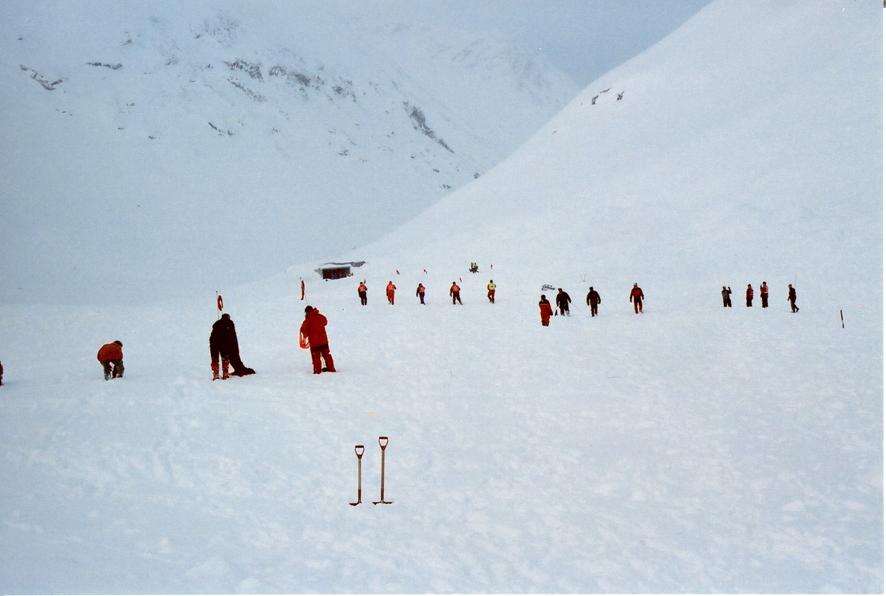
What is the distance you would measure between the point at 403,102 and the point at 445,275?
327 ft

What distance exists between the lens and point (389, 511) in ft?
27.3

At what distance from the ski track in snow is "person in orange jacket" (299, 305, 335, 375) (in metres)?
A: 0.50

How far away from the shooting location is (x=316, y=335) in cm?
1425

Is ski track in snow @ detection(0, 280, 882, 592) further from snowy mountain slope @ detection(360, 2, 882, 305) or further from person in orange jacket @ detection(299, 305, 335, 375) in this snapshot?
snowy mountain slope @ detection(360, 2, 882, 305)

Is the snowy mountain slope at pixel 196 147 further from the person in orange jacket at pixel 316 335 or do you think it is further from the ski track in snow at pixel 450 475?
the ski track in snow at pixel 450 475

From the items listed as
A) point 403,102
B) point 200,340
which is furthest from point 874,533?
point 403,102

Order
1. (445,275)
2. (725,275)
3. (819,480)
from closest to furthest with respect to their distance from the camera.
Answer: (819,480), (725,275), (445,275)

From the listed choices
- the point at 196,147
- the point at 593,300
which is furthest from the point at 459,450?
the point at 196,147

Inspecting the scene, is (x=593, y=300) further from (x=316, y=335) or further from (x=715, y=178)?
(x=715, y=178)

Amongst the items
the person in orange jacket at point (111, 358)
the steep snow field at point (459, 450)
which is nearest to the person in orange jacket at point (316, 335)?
the steep snow field at point (459, 450)

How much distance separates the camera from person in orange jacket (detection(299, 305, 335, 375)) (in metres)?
14.0

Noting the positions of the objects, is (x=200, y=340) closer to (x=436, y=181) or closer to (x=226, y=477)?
(x=226, y=477)

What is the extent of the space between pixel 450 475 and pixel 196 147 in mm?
88724

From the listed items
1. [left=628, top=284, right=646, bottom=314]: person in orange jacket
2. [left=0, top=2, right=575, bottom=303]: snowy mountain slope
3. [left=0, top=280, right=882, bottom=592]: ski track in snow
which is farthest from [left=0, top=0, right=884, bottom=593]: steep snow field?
[left=0, top=2, right=575, bottom=303]: snowy mountain slope
